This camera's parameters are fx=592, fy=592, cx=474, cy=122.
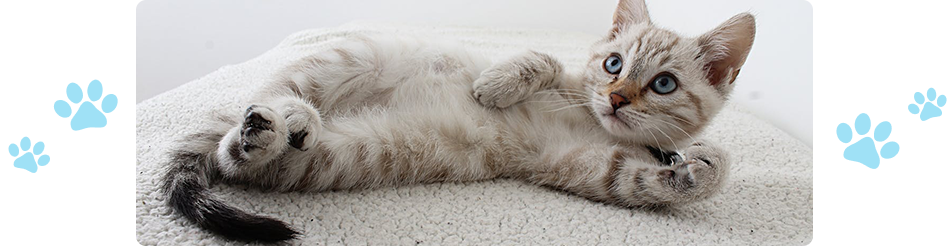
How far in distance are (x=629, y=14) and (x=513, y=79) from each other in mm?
340

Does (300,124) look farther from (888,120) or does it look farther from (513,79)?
(888,120)

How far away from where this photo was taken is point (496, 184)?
1132mm

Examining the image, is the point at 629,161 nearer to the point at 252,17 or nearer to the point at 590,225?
the point at 590,225

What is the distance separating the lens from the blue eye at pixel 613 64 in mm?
1206

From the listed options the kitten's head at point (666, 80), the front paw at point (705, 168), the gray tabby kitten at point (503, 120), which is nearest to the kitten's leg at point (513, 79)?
the gray tabby kitten at point (503, 120)

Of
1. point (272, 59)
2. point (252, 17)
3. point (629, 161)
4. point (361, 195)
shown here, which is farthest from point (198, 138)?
point (252, 17)

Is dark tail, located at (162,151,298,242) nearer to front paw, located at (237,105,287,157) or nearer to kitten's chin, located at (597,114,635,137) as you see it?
front paw, located at (237,105,287,157)

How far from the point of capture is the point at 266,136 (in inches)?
33.8

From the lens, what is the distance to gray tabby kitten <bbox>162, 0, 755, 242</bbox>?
39.2 inches

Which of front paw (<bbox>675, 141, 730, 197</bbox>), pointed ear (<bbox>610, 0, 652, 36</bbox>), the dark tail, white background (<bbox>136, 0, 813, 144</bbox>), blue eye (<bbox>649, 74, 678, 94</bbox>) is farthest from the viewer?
white background (<bbox>136, 0, 813, 144</bbox>)

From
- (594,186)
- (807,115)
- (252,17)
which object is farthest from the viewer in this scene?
(252,17)

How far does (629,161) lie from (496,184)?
10.3 inches

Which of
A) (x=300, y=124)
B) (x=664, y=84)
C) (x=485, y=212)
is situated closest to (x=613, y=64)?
(x=664, y=84)

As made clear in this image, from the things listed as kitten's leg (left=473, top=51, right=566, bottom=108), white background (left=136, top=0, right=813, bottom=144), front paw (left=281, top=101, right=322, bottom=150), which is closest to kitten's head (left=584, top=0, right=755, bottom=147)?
kitten's leg (left=473, top=51, right=566, bottom=108)
